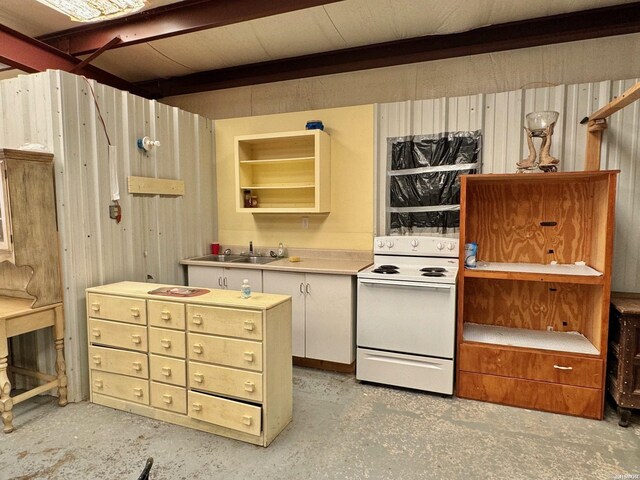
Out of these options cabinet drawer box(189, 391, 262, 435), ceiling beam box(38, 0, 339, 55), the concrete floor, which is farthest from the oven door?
ceiling beam box(38, 0, 339, 55)

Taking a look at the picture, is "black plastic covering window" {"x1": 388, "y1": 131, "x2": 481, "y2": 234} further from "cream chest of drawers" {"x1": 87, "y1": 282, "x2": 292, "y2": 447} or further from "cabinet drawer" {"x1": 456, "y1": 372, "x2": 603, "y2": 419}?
"cream chest of drawers" {"x1": 87, "y1": 282, "x2": 292, "y2": 447}

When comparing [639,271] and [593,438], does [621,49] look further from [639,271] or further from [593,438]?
[593,438]

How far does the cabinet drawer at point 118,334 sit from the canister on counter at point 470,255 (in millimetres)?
2387

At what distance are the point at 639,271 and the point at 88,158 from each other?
14.0ft

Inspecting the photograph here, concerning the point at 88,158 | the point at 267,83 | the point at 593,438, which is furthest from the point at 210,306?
the point at 267,83

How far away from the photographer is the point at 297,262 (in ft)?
11.9

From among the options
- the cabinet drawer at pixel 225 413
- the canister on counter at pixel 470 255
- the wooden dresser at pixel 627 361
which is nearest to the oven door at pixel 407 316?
the canister on counter at pixel 470 255

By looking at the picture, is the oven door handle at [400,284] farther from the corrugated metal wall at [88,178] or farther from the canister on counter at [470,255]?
the corrugated metal wall at [88,178]

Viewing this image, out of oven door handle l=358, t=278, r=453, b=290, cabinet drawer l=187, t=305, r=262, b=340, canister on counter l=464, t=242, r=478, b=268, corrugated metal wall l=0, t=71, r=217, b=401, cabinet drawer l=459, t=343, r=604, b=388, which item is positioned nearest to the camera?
cabinet drawer l=187, t=305, r=262, b=340

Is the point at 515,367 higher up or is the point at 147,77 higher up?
the point at 147,77

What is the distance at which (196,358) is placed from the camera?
2445 mm

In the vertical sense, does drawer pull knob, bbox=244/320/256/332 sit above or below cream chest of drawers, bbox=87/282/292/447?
above

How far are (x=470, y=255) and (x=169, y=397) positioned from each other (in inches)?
94.6

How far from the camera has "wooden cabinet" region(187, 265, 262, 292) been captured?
11.6 ft
